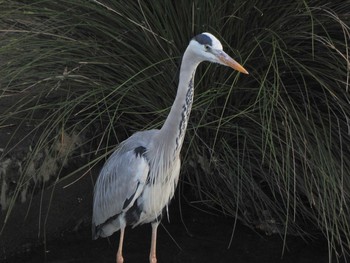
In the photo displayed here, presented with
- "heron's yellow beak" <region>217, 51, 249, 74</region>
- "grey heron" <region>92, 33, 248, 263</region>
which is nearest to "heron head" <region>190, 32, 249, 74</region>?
"heron's yellow beak" <region>217, 51, 249, 74</region>

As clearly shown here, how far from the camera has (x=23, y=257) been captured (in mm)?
3898

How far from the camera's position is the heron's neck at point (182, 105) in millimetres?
3178

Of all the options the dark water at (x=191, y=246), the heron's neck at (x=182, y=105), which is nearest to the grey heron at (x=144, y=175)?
the heron's neck at (x=182, y=105)

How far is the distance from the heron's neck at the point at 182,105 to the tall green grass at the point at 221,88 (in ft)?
1.46

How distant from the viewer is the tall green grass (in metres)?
3.77

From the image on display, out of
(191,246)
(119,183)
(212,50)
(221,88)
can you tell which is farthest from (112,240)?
(212,50)

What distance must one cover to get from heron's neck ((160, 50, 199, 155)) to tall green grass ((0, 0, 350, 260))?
0.44 m

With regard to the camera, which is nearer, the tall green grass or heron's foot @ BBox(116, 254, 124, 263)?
heron's foot @ BBox(116, 254, 124, 263)

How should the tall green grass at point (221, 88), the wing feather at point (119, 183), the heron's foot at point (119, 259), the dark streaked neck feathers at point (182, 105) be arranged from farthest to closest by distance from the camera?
the tall green grass at point (221, 88), the heron's foot at point (119, 259), the wing feather at point (119, 183), the dark streaked neck feathers at point (182, 105)

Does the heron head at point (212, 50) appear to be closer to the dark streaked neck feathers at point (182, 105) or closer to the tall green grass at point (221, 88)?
the dark streaked neck feathers at point (182, 105)

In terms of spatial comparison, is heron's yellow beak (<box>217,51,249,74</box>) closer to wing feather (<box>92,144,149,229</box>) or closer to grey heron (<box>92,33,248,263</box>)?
grey heron (<box>92,33,248,263</box>)

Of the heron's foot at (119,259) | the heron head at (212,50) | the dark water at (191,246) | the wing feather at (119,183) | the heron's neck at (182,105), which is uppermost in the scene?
the heron head at (212,50)

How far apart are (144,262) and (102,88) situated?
990 millimetres

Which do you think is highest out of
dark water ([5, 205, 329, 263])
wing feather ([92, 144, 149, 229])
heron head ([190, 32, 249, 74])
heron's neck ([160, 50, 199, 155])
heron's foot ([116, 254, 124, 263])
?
heron head ([190, 32, 249, 74])
